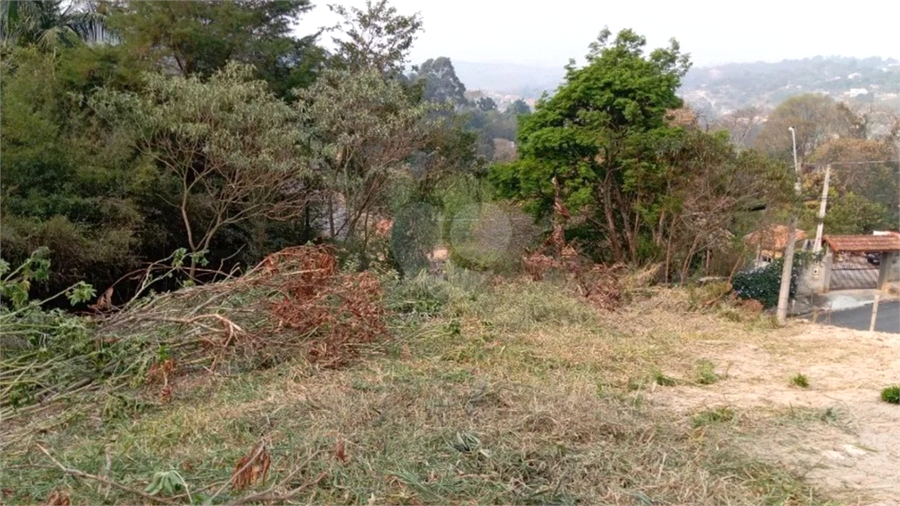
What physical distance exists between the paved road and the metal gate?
636 mm

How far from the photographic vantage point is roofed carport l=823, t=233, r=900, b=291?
14641mm

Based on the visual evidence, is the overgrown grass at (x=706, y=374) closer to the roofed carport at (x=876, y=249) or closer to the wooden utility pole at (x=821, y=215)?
the wooden utility pole at (x=821, y=215)

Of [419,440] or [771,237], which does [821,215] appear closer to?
[771,237]

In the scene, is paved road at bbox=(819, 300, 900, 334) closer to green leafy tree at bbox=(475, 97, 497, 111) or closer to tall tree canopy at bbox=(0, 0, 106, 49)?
green leafy tree at bbox=(475, 97, 497, 111)

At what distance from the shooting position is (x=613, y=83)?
33.2ft

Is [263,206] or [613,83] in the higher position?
[613,83]

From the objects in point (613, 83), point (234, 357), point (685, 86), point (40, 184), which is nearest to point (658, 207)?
point (613, 83)

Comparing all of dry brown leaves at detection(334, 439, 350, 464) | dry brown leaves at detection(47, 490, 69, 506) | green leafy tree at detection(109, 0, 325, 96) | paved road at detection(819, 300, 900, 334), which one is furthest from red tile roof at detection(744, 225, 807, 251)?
dry brown leaves at detection(47, 490, 69, 506)

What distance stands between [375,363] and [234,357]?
2.92ft

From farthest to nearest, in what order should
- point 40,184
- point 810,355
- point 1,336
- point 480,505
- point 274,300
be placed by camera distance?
point 40,184 → point 810,355 → point 274,300 → point 1,336 → point 480,505

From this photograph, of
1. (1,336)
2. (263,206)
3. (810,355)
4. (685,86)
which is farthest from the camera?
(685,86)

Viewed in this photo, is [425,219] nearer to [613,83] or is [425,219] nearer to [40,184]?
[613,83]

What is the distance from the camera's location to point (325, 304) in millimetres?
5207

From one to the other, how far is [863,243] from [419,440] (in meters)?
14.8
